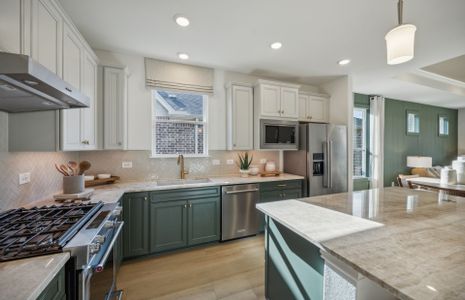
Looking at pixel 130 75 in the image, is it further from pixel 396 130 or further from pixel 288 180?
pixel 396 130

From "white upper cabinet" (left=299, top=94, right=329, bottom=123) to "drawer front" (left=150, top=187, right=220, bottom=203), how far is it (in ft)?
7.05

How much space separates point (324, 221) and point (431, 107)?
786 cm

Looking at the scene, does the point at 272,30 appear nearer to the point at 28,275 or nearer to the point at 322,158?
the point at 322,158

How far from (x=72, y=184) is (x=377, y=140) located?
5.97 meters

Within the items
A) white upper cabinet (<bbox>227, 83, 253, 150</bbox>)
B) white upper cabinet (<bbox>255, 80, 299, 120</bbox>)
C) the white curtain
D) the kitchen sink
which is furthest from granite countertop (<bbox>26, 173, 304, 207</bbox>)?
the white curtain

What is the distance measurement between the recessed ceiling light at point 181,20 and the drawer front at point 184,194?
76.2 inches

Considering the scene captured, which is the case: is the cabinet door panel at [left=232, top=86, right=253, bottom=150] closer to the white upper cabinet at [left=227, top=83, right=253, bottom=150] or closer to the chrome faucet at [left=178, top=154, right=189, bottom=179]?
the white upper cabinet at [left=227, top=83, right=253, bottom=150]

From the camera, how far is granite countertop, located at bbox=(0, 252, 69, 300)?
69cm

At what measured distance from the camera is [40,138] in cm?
155

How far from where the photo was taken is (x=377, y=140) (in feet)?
15.8

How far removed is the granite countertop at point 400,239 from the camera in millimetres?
664

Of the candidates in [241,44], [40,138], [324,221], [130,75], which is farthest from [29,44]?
[324,221]

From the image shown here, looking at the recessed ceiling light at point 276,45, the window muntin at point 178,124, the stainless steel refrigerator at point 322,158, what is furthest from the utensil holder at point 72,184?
the stainless steel refrigerator at point 322,158

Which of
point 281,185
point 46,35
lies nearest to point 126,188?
point 46,35
